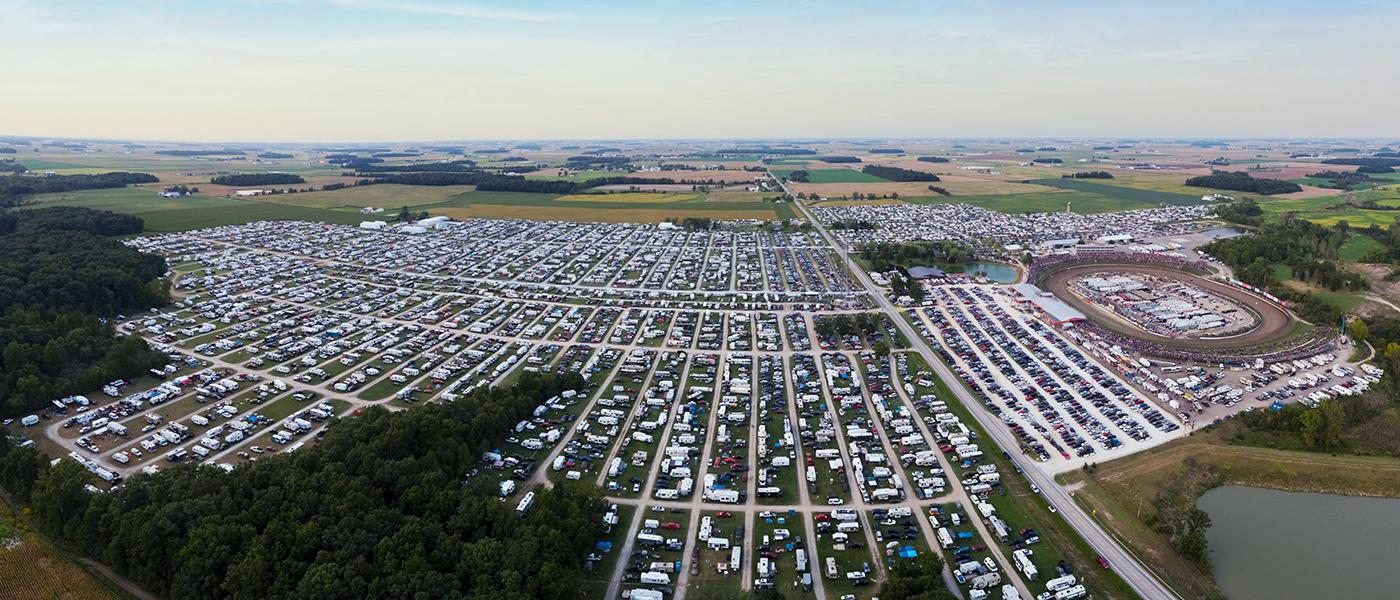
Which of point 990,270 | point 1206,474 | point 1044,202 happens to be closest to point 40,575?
point 1206,474

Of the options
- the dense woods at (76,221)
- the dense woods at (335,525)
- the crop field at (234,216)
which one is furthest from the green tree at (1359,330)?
the dense woods at (76,221)

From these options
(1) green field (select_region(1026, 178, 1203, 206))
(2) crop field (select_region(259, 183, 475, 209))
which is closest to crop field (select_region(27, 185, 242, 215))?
(2) crop field (select_region(259, 183, 475, 209))

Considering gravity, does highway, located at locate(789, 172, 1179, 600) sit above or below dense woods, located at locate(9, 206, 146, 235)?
below

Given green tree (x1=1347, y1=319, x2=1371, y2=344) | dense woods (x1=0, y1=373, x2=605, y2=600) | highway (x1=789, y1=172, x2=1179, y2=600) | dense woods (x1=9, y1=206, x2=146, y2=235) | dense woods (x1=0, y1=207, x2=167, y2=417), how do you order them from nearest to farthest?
dense woods (x1=0, y1=373, x2=605, y2=600) < highway (x1=789, y1=172, x2=1179, y2=600) < dense woods (x1=0, y1=207, x2=167, y2=417) < green tree (x1=1347, y1=319, x2=1371, y2=344) < dense woods (x1=9, y1=206, x2=146, y2=235)

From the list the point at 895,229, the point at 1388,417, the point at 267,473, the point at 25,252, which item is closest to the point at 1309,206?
the point at 895,229

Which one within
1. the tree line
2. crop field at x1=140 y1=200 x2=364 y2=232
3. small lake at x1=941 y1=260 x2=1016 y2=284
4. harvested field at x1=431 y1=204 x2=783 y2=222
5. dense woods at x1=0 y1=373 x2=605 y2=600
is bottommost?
dense woods at x1=0 y1=373 x2=605 y2=600

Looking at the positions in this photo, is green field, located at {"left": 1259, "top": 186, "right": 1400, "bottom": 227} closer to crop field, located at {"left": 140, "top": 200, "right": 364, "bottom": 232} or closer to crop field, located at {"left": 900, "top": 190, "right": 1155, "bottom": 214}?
crop field, located at {"left": 900, "top": 190, "right": 1155, "bottom": 214}

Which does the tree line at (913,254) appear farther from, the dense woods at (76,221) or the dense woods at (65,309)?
the dense woods at (76,221)
